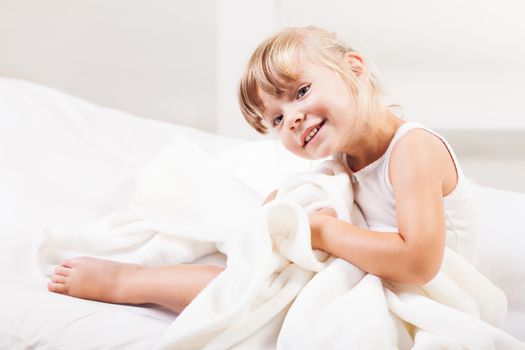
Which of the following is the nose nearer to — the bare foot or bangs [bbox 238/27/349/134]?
bangs [bbox 238/27/349/134]

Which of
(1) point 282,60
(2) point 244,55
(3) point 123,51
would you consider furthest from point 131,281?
(3) point 123,51

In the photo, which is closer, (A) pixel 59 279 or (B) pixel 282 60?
(B) pixel 282 60

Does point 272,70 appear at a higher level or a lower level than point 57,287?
higher

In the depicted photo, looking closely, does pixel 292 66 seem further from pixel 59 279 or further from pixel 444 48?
pixel 444 48

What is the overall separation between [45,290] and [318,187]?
1.82ft

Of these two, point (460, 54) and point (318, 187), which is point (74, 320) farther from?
point (460, 54)

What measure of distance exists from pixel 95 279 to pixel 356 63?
618 millimetres

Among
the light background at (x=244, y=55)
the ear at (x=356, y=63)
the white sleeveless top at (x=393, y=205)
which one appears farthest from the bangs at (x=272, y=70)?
the light background at (x=244, y=55)

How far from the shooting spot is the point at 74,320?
1.19 meters

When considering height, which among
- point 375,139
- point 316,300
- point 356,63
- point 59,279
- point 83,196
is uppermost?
point 356,63

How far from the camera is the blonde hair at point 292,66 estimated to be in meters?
1.27

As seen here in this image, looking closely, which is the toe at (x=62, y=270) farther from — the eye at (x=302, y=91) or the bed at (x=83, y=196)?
the eye at (x=302, y=91)

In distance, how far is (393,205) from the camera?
1312 millimetres

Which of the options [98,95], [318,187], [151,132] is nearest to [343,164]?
[318,187]
